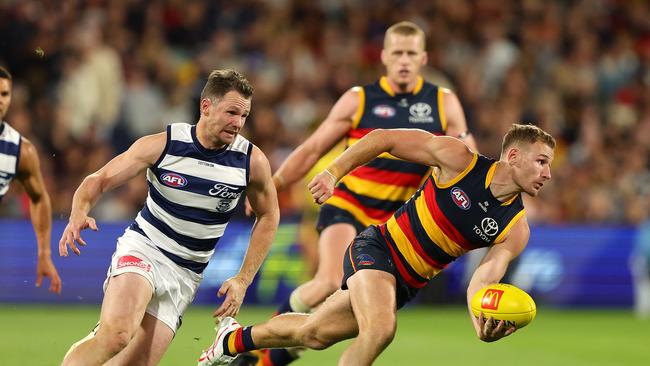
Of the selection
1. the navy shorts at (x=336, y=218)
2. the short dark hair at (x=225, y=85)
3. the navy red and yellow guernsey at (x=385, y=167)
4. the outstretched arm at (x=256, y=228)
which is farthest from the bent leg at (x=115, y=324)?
the navy red and yellow guernsey at (x=385, y=167)

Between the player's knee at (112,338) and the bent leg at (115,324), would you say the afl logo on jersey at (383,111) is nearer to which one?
the bent leg at (115,324)

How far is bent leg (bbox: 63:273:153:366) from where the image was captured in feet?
21.6

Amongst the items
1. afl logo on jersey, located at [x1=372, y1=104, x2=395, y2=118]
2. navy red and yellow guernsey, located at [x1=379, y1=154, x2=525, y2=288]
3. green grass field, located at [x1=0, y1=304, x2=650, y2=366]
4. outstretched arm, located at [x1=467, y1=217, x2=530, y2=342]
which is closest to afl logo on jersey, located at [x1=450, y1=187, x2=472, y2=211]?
navy red and yellow guernsey, located at [x1=379, y1=154, x2=525, y2=288]

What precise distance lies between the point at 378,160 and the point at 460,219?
2038 millimetres

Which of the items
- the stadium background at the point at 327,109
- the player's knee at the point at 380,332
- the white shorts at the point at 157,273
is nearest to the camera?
the player's knee at the point at 380,332

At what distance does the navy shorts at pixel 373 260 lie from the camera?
7.23 meters

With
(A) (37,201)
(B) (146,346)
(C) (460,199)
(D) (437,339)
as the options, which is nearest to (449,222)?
(C) (460,199)

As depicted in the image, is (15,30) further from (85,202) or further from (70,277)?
(85,202)

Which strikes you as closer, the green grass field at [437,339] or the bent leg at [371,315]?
the bent leg at [371,315]

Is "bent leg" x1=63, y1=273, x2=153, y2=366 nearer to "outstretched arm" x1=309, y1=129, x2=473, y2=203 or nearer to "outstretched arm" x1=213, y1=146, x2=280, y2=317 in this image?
"outstretched arm" x1=213, y1=146, x2=280, y2=317

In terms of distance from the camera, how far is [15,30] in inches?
594

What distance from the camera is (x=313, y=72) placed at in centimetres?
1697

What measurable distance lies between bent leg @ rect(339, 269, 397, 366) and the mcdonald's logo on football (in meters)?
0.59

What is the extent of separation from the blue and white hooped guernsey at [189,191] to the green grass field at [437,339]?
160 centimetres
